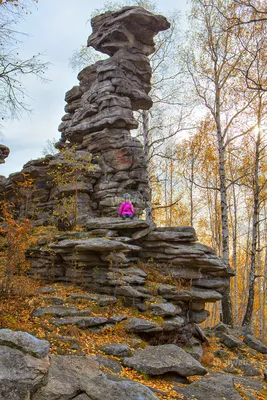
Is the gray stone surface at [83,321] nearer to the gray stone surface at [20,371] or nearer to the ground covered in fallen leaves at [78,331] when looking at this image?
the ground covered in fallen leaves at [78,331]

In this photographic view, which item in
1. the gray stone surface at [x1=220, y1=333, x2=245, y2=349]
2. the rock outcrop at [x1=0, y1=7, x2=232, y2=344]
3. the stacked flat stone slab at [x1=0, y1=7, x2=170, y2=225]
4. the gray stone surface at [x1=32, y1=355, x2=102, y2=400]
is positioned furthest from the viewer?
the stacked flat stone slab at [x1=0, y1=7, x2=170, y2=225]

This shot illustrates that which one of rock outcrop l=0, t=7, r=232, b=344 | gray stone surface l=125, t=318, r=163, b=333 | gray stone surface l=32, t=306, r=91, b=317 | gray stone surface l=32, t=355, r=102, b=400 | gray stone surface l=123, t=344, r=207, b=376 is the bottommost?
gray stone surface l=123, t=344, r=207, b=376

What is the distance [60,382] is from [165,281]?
7440mm

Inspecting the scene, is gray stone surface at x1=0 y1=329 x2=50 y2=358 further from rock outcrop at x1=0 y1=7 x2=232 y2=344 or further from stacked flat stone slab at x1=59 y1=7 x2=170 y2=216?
stacked flat stone slab at x1=59 y1=7 x2=170 y2=216

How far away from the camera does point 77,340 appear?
7.26 meters

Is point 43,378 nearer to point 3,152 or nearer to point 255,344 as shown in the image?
point 255,344

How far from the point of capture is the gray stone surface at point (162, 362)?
6547 mm

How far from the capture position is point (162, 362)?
6762 mm

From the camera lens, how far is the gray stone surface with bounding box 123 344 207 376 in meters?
6.55

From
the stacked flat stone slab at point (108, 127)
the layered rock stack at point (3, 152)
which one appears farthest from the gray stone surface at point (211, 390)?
the layered rock stack at point (3, 152)

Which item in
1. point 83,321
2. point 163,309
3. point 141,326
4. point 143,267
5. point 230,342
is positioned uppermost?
point 143,267

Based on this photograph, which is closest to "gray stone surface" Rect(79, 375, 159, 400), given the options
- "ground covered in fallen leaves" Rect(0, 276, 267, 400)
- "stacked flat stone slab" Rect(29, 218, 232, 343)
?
"ground covered in fallen leaves" Rect(0, 276, 267, 400)

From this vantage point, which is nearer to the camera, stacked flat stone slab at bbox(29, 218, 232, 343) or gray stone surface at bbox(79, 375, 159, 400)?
gray stone surface at bbox(79, 375, 159, 400)

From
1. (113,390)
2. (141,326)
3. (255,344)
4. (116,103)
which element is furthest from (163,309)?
(116,103)
